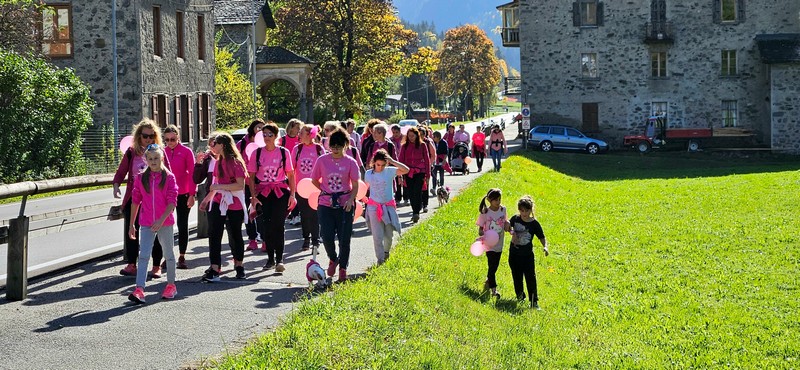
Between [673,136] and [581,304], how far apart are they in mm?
44289

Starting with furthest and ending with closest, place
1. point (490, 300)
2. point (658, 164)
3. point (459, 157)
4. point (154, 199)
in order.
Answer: point (658, 164)
point (459, 157)
point (490, 300)
point (154, 199)

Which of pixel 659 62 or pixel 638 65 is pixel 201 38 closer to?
pixel 638 65

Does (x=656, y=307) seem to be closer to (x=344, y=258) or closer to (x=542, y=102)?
(x=344, y=258)

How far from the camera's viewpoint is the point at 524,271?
40.0 feet

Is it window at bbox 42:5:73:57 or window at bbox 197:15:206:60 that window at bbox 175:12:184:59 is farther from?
window at bbox 42:5:73:57

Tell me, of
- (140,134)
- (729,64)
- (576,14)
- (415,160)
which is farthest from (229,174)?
(729,64)

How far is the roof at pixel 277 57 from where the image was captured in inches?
2245

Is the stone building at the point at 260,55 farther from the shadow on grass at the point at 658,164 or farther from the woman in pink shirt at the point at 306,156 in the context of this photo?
the woman in pink shirt at the point at 306,156

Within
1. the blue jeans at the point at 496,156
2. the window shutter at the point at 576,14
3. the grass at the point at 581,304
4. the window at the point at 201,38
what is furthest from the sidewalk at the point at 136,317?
the window shutter at the point at 576,14

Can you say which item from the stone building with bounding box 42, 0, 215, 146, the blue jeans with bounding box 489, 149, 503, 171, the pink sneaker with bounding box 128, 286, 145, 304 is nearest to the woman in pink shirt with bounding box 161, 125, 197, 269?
the pink sneaker with bounding box 128, 286, 145, 304

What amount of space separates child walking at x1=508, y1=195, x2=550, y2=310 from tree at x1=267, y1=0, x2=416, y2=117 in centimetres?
5049

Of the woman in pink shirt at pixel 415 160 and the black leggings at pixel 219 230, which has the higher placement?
the woman in pink shirt at pixel 415 160

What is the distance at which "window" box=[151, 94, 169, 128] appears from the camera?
117ft

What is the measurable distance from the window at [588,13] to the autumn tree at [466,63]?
195 ft
